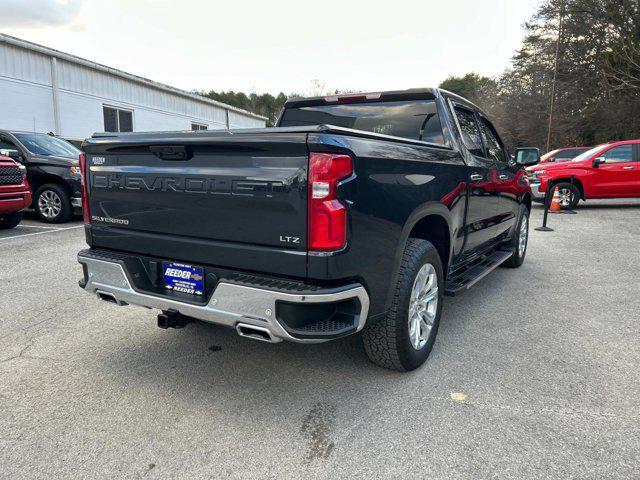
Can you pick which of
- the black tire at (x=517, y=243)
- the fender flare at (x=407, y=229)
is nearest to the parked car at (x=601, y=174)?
the black tire at (x=517, y=243)

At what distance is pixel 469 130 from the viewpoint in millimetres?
4238

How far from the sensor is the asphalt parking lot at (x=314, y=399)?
220 centimetres

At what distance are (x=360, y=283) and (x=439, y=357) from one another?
127 centimetres

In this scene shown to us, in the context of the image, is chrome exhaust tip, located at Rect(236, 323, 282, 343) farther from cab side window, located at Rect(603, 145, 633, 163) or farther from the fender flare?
cab side window, located at Rect(603, 145, 633, 163)

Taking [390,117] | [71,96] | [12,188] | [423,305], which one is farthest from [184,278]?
[71,96]

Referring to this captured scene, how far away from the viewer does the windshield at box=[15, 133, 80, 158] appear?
9438 millimetres

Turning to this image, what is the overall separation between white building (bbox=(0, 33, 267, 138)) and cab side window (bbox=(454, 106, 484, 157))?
1414cm

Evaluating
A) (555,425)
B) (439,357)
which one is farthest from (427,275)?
(555,425)

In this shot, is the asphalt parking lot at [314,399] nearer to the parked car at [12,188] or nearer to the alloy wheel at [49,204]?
the parked car at [12,188]

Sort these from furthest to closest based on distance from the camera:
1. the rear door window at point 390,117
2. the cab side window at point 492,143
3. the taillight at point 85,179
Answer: the cab side window at point 492,143 < the rear door window at point 390,117 < the taillight at point 85,179

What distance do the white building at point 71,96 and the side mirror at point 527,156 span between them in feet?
46.8

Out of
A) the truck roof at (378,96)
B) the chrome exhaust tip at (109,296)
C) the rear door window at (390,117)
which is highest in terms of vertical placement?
the truck roof at (378,96)

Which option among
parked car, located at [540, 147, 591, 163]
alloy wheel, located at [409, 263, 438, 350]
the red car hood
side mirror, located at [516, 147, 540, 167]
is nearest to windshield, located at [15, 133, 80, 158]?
side mirror, located at [516, 147, 540, 167]

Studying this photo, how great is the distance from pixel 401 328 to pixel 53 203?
886cm
